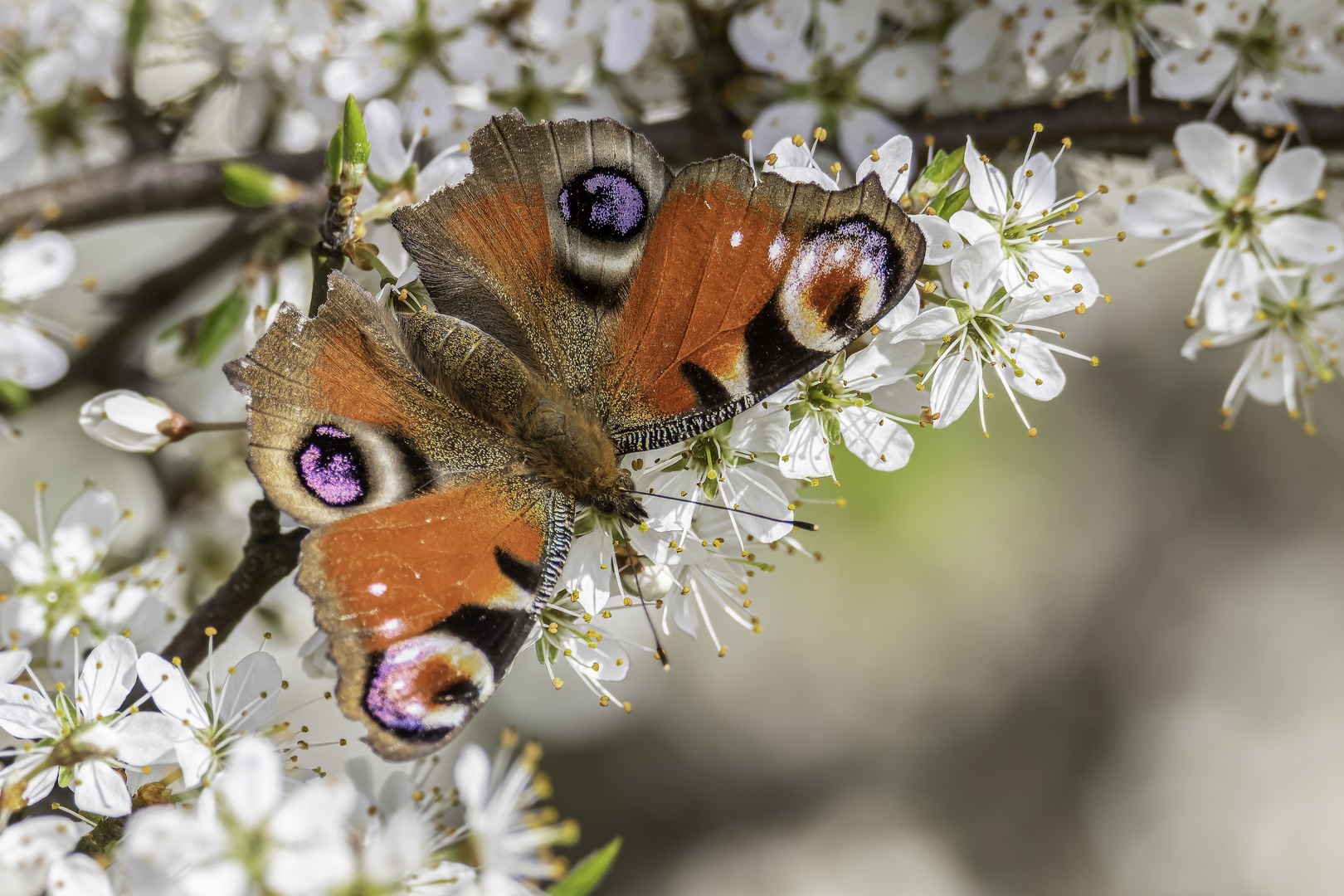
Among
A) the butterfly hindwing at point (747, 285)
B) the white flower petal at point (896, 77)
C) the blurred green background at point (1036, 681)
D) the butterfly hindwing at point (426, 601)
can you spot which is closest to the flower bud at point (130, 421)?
the butterfly hindwing at point (426, 601)

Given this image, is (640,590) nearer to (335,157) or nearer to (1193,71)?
(335,157)

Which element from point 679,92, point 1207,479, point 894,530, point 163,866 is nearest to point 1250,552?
point 1207,479

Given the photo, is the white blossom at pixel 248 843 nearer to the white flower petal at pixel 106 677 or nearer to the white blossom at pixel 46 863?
the white blossom at pixel 46 863

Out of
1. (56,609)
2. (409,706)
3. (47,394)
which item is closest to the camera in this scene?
(409,706)

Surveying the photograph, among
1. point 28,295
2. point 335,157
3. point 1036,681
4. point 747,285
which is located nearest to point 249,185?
point 335,157

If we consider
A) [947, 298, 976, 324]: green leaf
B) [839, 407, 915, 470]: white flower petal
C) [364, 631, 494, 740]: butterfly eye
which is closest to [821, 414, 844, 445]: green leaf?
[839, 407, 915, 470]: white flower petal

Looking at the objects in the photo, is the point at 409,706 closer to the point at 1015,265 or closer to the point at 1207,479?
the point at 1015,265
